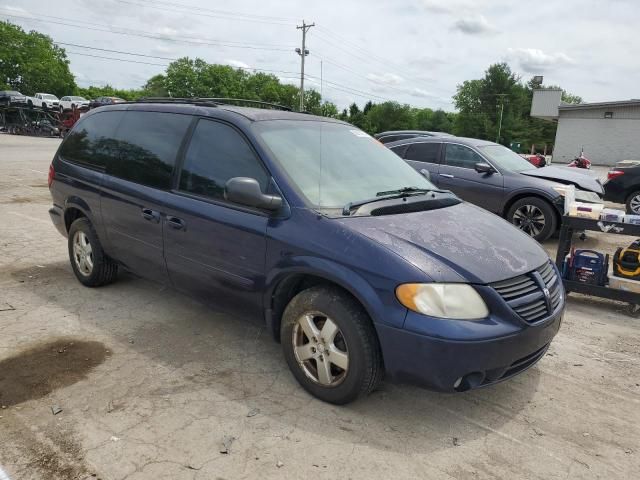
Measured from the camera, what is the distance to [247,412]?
2.92 meters

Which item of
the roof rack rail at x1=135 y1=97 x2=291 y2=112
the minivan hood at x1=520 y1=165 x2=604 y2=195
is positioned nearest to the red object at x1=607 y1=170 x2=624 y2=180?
the minivan hood at x1=520 y1=165 x2=604 y2=195

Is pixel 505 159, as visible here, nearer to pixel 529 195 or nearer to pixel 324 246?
pixel 529 195

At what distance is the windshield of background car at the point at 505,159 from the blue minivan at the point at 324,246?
484 centimetres

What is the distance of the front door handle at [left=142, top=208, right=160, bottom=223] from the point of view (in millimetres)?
3835

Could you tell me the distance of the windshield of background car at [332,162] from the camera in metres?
3.29

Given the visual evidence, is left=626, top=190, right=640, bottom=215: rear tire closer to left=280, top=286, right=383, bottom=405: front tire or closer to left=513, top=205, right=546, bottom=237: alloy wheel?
left=513, top=205, right=546, bottom=237: alloy wheel

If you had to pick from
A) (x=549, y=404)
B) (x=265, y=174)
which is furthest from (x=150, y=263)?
(x=549, y=404)

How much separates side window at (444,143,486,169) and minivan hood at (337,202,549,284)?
5.35 metres

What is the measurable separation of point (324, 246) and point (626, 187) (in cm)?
1008

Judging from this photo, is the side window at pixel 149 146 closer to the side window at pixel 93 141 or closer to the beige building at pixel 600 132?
the side window at pixel 93 141

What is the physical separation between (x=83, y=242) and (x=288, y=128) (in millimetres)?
2461

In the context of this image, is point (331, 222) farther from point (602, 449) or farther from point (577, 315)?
point (577, 315)

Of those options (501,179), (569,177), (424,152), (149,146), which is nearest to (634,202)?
(569,177)

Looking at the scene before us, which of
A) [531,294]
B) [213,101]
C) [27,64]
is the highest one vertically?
[27,64]
